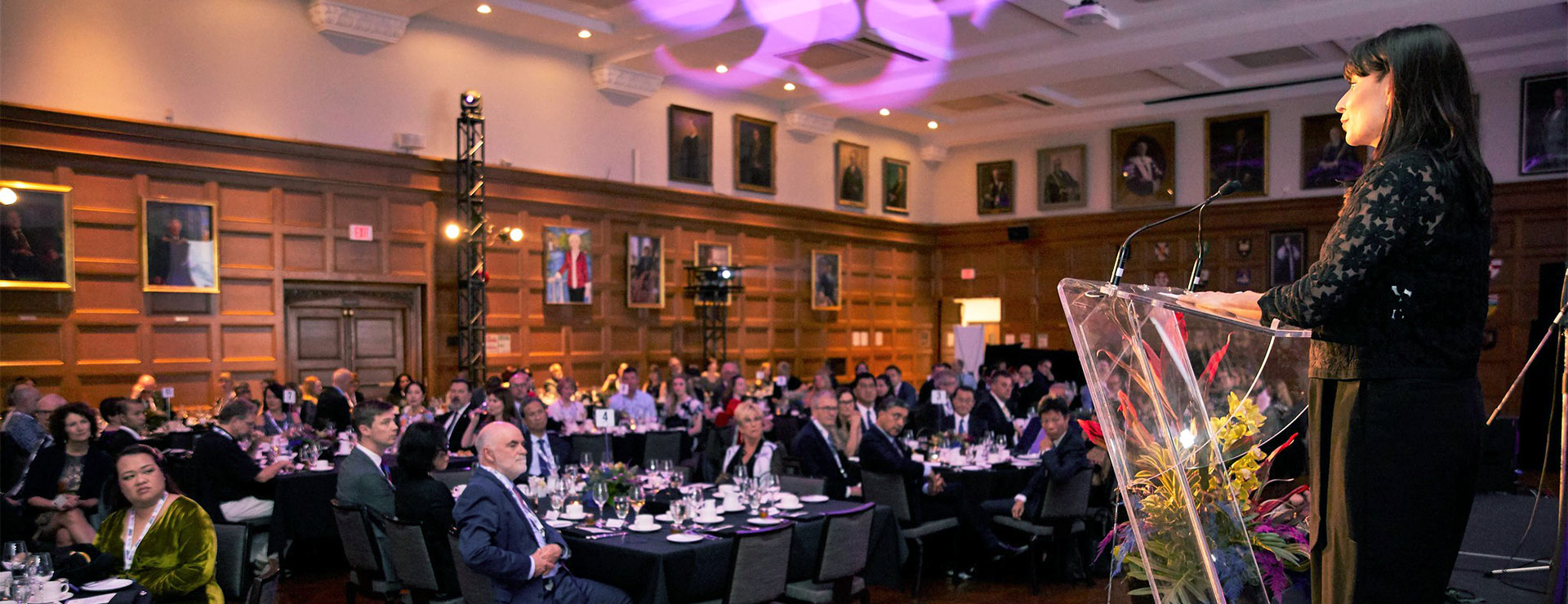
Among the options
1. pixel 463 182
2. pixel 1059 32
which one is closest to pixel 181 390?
pixel 463 182

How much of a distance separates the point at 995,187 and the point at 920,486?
1340cm

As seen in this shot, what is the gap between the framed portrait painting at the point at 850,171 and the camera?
1823cm

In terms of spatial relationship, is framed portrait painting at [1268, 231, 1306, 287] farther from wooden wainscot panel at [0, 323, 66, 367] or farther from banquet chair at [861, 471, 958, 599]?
wooden wainscot panel at [0, 323, 66, 367]

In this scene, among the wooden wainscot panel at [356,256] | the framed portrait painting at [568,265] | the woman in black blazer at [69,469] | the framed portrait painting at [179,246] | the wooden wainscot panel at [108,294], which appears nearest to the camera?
the woman in black blazer at [69,469]

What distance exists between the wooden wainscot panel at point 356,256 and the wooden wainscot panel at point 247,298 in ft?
2.56

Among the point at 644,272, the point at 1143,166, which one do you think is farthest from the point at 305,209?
the point at 1143,166

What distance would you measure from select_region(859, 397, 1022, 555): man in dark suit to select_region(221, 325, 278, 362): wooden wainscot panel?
7244mm

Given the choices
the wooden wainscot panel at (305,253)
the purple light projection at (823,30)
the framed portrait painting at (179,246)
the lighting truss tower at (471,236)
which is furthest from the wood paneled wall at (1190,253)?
the framed portrait painting at (179,246)

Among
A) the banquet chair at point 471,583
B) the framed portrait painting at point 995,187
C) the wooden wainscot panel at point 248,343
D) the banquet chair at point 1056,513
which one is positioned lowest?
the banquet chair at point 1056,513

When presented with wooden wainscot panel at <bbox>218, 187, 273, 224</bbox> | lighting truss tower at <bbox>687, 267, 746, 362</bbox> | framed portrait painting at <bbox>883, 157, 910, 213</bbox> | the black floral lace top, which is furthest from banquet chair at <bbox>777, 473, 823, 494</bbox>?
framed portrait painting at <bbox>883, 157, 910, 213</bbox>

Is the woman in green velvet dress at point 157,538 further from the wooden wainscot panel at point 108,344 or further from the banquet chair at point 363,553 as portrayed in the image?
the wooden wainscot panel at point 108,344

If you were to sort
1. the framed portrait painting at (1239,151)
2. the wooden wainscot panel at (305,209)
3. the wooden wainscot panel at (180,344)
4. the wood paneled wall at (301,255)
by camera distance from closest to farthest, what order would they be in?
the wood paneled wall at (301,255), the wooden wainscot panel at (180,344), the wooden wainscot panel at (305,209), the framed portrait painting at (1239,151)

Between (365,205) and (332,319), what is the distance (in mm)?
1361

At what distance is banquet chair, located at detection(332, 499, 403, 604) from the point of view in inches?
215
